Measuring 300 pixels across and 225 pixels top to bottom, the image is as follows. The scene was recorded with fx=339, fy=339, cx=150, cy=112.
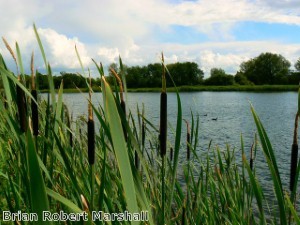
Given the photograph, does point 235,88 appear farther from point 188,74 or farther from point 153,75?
point 153,75

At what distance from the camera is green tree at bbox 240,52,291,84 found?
102500mm

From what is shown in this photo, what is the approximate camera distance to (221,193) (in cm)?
303

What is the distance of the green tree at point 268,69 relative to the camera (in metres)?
102

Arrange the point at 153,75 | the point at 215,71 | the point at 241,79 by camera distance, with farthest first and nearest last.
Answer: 1. the point at 215,71
2. the point at 153,75
3. the point at 241,79

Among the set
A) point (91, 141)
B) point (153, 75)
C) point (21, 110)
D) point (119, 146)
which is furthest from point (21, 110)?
point (153, 75)

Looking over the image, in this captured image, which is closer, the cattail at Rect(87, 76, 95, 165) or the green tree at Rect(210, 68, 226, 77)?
the cattail at Rect(87, 76, 95, 165)

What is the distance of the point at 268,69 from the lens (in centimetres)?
10338

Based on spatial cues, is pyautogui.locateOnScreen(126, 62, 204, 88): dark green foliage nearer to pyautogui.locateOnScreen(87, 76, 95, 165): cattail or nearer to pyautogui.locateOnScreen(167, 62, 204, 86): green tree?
pyautogui.locateOnScreen(167, 62, 204, 86): green tree

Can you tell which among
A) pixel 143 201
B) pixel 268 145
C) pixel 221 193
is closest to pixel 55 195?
pixel 143 201

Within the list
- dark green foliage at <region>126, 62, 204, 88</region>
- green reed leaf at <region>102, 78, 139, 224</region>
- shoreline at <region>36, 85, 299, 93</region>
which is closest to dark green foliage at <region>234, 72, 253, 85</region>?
shoreline at <region>36, 85, 299, 93</region>

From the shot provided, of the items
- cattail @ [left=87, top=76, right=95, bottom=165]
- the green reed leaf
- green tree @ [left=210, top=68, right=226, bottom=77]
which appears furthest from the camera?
green tree @ [left=210, top=68, right=226, bottom=77]

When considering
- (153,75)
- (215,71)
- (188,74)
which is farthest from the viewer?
(215,71)

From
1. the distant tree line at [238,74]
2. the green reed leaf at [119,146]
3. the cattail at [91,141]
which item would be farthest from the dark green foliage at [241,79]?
the green reed leaf at [119,146]

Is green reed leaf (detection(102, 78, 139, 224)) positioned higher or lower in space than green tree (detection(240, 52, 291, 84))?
lower
